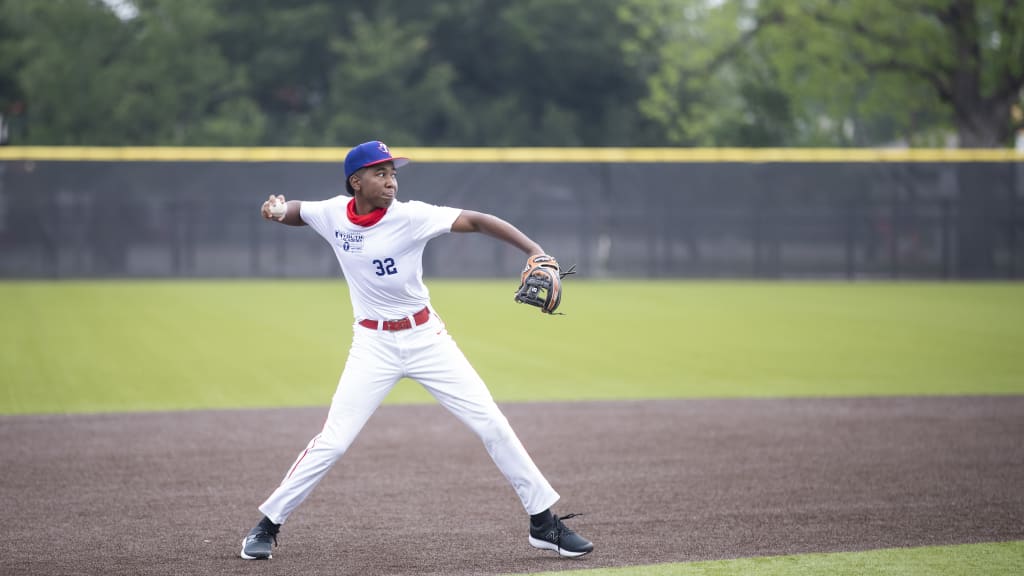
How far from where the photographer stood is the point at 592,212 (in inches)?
1001

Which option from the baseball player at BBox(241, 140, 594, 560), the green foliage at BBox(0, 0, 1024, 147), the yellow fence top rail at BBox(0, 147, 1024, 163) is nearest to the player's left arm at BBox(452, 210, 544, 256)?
the baseball player at BBox(241, 140, 594, 560)

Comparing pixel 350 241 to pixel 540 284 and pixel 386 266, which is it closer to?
pixel 386 266

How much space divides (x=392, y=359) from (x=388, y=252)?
0.50m

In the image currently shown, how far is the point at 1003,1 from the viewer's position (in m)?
31.7

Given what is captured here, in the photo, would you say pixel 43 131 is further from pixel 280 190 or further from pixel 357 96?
pixel 280 190

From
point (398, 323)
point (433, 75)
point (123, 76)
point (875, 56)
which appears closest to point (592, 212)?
point (875, 56)

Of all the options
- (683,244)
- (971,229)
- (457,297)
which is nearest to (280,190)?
(457,297)

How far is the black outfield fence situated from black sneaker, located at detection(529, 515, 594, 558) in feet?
64.1

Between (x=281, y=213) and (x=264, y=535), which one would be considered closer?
(x=264, y=535)

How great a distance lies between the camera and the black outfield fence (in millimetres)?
24891

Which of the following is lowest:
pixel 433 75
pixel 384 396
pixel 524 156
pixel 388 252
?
pixel 384 396

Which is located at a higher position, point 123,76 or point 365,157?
point 123,76

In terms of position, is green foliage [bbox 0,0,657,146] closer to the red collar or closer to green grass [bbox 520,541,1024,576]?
the red collar

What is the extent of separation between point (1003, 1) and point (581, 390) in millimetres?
25318
